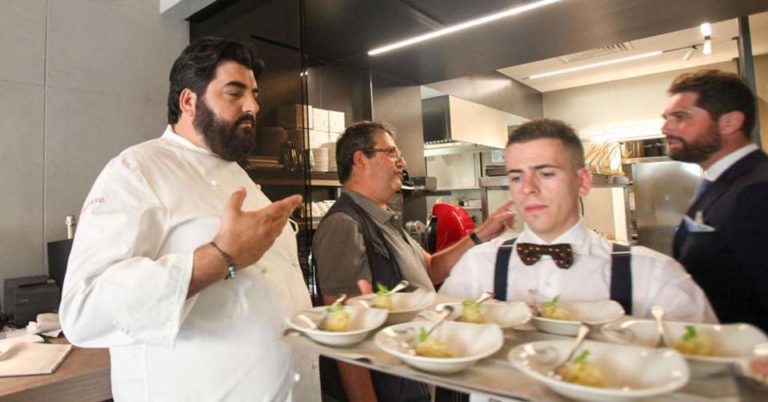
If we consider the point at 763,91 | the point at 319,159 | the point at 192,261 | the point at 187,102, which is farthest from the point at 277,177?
the point at 763,91

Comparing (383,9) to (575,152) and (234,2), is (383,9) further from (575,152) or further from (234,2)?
(575,152)

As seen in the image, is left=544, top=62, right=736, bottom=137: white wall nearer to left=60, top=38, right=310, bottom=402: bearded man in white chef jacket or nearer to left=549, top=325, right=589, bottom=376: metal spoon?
left=60, top=38, right=310, bottom=402: bearded man in white chef jacket

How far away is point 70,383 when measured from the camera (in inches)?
45.4

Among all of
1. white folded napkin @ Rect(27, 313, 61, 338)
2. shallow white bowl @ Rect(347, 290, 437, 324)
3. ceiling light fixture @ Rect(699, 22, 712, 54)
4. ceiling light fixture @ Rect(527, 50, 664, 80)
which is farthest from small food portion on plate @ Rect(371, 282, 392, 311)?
ceiling light fixture @ Rect(527, 50, 664, 80)

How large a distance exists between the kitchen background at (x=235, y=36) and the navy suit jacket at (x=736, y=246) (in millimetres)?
1241

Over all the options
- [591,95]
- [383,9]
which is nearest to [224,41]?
[383,9]

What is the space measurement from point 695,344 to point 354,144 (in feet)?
4.36

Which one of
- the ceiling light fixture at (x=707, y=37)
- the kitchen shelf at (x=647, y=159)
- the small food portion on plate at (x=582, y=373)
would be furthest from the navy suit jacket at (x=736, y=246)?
the ceiling light fixture at (x=707, y=37)

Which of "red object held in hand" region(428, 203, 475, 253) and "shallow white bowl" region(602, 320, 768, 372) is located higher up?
"red object held in hand" region(428, 203, 475, 253)

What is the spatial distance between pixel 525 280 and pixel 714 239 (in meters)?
0.42

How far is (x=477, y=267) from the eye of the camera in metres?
1.09

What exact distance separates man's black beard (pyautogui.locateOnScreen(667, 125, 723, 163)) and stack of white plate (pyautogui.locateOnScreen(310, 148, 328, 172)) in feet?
5.86

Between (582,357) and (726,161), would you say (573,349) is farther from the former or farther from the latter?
(726,161)

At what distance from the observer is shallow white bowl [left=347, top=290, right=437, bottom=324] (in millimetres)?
771
